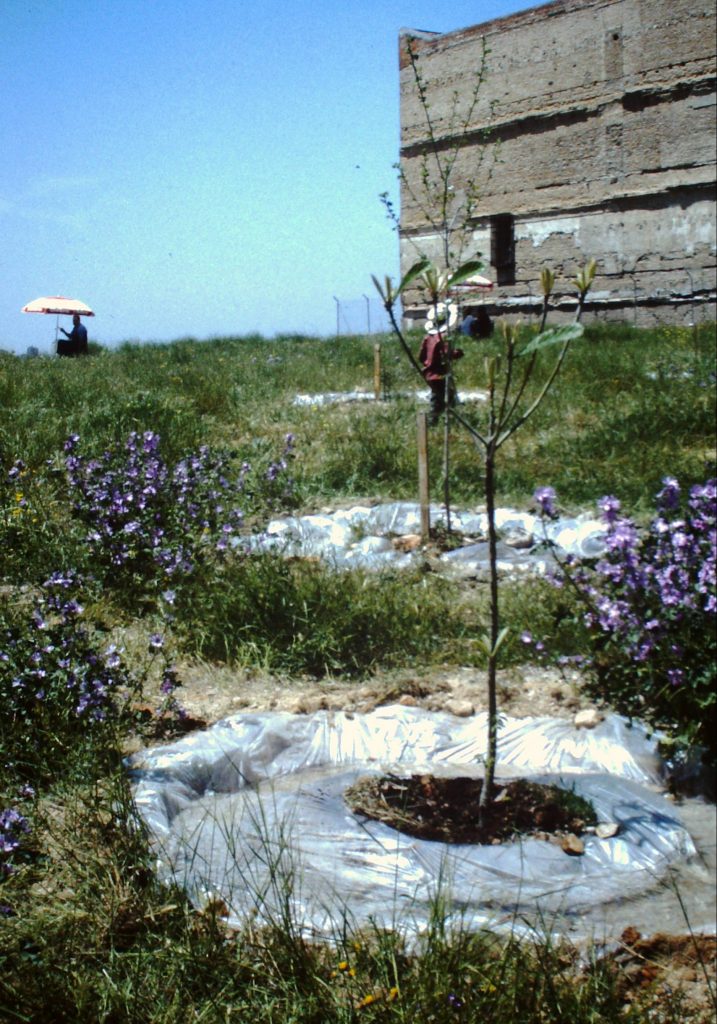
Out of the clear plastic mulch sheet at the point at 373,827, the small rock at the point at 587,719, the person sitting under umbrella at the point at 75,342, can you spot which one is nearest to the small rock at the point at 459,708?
the clear plastic mulch sheet at the point at 373,827

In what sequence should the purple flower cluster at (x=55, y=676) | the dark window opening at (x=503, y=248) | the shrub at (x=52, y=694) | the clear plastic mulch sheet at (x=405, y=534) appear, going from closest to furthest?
the shrub at (x=52, y=694) → the purple flower cluster at (x=55, y=676) → the clear plastic mulch sheet at (x=405, y=534) → the dark window opening at (x=503, y=248)

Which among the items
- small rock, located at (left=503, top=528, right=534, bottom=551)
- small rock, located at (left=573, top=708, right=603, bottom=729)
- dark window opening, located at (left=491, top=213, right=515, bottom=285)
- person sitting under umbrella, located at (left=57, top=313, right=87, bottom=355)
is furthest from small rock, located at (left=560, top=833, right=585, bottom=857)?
dark window opening, located at (left=491, top=213, right=515, bottom=285)

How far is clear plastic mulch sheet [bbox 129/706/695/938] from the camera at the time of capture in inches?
95.6

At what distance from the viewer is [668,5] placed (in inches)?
Answer: 602

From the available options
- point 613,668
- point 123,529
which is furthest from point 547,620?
point 123,529

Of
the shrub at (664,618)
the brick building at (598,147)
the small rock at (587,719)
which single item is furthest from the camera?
the brick building at (598,147)

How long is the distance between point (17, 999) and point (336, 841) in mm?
963

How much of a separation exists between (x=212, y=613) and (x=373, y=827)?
1753 millimetres

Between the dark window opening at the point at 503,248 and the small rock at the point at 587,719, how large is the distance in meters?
15.5

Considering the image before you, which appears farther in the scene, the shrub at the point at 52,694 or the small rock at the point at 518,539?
the small rock at the point at 518,539

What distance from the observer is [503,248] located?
60.3 feet

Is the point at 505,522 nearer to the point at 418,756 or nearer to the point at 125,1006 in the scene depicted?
the point at 418,756

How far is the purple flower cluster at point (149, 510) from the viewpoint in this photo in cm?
474

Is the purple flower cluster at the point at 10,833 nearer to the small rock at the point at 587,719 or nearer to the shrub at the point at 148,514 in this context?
the small rock at the point at 587,719
